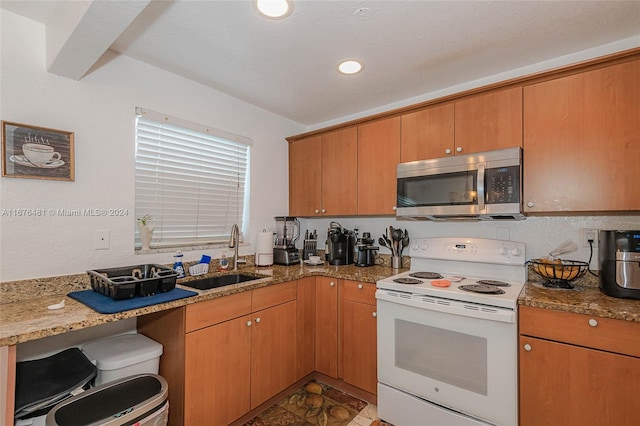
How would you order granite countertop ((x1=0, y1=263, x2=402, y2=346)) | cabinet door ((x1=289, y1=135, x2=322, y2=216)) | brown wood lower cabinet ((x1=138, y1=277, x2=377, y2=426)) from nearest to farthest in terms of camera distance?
granite countertop ((x1=0, y1=263, x2=402, y2=346)), brown wood lower cabinet ((x1=138, y1=277, x2=377, y2=426)), cabinet door ((x1=289, y1=135, x2=322, y2=216))

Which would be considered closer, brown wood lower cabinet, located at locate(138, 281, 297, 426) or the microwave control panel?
brown wood lower cabinet, located at locate(138, 281, 297, 426)

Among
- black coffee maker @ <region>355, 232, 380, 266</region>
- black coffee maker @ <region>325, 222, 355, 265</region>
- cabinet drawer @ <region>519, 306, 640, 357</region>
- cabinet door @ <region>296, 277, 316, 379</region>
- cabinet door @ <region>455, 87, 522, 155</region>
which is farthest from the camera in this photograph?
black coffee maker @ <region>325, 222, 355, 265</region>

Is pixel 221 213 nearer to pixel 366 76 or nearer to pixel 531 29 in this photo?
pixel 366 76

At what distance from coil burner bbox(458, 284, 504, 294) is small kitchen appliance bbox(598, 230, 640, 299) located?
517mm

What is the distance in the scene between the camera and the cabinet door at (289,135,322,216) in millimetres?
2908

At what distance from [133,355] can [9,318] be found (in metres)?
0.55

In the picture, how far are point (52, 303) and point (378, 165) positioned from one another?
7.39ft

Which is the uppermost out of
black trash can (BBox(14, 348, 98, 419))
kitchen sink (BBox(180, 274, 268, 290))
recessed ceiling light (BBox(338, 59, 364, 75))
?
recessed ceiling light (BBox(338, 59, 364, 75))

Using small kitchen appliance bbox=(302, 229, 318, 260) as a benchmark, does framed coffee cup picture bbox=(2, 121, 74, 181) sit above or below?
above

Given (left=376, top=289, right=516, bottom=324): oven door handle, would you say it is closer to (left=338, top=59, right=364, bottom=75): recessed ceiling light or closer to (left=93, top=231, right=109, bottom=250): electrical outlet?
(left=338, top=59, right=364, bottom=75): recessed ceiling light

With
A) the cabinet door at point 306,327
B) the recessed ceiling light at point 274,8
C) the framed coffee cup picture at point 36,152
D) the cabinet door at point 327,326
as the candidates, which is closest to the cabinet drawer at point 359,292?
the cabinet door at point 327,326

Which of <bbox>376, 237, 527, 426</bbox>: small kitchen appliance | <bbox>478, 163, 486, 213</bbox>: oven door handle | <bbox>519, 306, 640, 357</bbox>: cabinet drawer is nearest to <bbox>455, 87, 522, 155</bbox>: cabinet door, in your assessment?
<bbox>478, 163, 486, 213</bbox>: oven door handle

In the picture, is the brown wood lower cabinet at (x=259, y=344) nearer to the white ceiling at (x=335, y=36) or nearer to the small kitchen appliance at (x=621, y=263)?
the small kitchen appliance at (x=621, y=263)

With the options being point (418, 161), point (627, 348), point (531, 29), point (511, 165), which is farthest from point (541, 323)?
point (531, 29)
